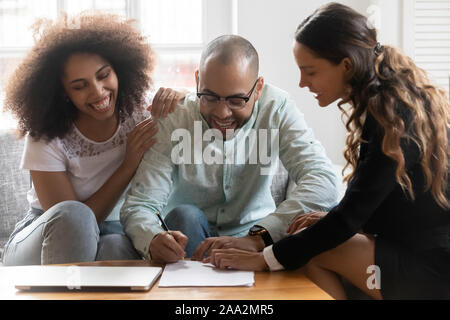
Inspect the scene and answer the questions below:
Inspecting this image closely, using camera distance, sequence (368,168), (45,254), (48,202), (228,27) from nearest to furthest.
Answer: (368,168) < (45,254) < (48,202) < (228,27)

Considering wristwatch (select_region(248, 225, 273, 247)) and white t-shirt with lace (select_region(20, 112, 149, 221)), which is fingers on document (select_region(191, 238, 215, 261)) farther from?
white t-shirt with lace (select_region(20, 112, 149, 221))

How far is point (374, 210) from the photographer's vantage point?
126cm

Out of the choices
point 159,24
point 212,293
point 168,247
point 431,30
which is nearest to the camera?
point 212,293

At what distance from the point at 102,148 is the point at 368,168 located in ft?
2.97

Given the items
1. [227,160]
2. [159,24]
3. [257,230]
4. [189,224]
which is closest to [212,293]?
[257,230]

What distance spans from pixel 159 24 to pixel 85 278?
1838 mm

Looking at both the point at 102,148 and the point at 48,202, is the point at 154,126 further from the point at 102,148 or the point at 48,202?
the point at 48,202

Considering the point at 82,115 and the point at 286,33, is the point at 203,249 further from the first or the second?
the point at 286,33

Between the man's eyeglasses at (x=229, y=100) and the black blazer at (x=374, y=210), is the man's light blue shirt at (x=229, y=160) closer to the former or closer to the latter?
the man's eyeglasses at (x=229, y=100)

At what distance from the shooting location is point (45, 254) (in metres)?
1.49

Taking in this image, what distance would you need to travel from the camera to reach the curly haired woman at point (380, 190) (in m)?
1.22

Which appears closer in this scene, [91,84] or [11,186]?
[91,84]

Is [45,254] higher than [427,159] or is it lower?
lower
